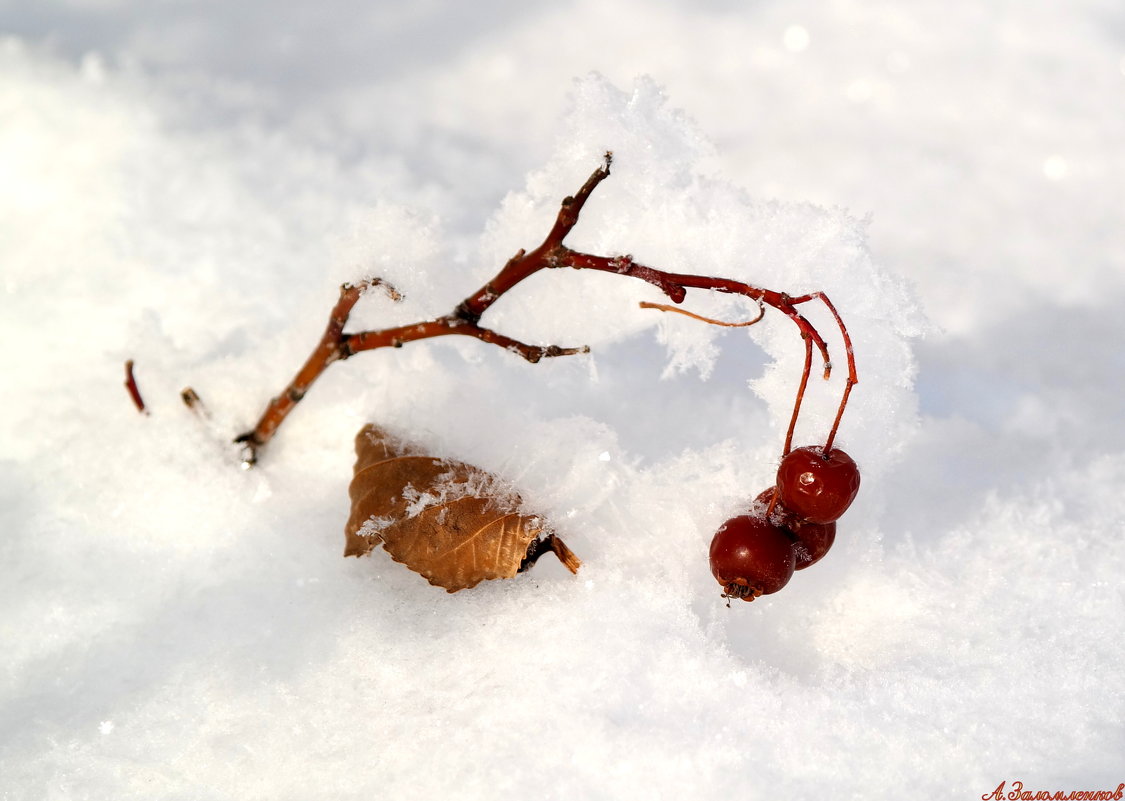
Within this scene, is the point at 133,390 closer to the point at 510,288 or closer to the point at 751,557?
the point at 510,288

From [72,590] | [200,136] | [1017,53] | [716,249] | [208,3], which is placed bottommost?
[72,590]

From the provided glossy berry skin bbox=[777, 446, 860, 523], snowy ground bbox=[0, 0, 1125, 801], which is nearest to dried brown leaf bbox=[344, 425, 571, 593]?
snowy ground bbox=[0, 0, 1125, 801]

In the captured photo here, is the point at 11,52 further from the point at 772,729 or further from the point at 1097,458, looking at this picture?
the point at 1097,458

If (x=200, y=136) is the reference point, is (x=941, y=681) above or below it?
below

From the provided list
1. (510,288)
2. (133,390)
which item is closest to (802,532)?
(510,288)

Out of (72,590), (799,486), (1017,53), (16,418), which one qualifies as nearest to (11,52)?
(16,418)

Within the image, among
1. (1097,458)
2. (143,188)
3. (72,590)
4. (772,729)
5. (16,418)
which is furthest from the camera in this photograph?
(143,188)

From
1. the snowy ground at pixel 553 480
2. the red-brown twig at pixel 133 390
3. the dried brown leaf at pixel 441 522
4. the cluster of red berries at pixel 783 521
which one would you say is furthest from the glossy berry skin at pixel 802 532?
the red-brown twig at pixel 133 390

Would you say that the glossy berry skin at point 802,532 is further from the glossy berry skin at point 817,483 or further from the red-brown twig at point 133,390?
the red-brown twig at point 133,390
